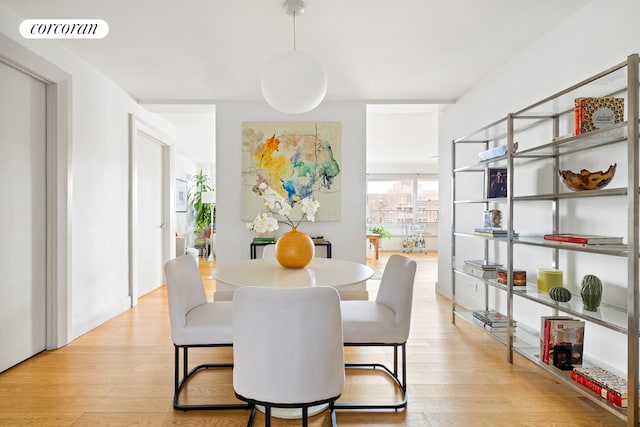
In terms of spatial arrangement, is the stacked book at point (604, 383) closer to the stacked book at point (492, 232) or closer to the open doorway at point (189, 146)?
the stacked book at point (492, 232)

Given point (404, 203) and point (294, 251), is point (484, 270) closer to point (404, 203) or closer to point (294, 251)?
point (294, 251)

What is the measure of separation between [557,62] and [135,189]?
13.3 feet

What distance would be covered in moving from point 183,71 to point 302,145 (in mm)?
1469

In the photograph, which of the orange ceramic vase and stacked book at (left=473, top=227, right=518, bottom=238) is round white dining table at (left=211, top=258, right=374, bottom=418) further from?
stacked book at (left=473, top=227, right=518, bottom=238)

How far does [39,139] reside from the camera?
8.55 ft

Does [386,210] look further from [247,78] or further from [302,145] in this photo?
[247,78]

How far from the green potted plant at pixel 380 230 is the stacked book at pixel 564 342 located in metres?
6.46

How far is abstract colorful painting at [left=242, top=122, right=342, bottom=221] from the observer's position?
13.7 ft

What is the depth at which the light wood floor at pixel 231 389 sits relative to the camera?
1775 mm

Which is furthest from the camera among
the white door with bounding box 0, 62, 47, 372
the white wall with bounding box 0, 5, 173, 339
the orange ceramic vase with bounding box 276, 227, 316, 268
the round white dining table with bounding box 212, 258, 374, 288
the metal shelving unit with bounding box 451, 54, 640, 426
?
the white wall with bounding box 0, 5, 173, 339

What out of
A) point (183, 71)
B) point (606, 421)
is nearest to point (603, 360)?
point (606, 421)

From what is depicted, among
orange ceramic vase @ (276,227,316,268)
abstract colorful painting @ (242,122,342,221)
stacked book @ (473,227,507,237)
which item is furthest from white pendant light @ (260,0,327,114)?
abstract colorful painting @ (242,122,342,221)

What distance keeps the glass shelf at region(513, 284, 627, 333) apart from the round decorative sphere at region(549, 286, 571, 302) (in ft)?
0.09

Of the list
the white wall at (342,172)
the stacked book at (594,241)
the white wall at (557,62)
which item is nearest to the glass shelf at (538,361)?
the white wall at (557,62)
